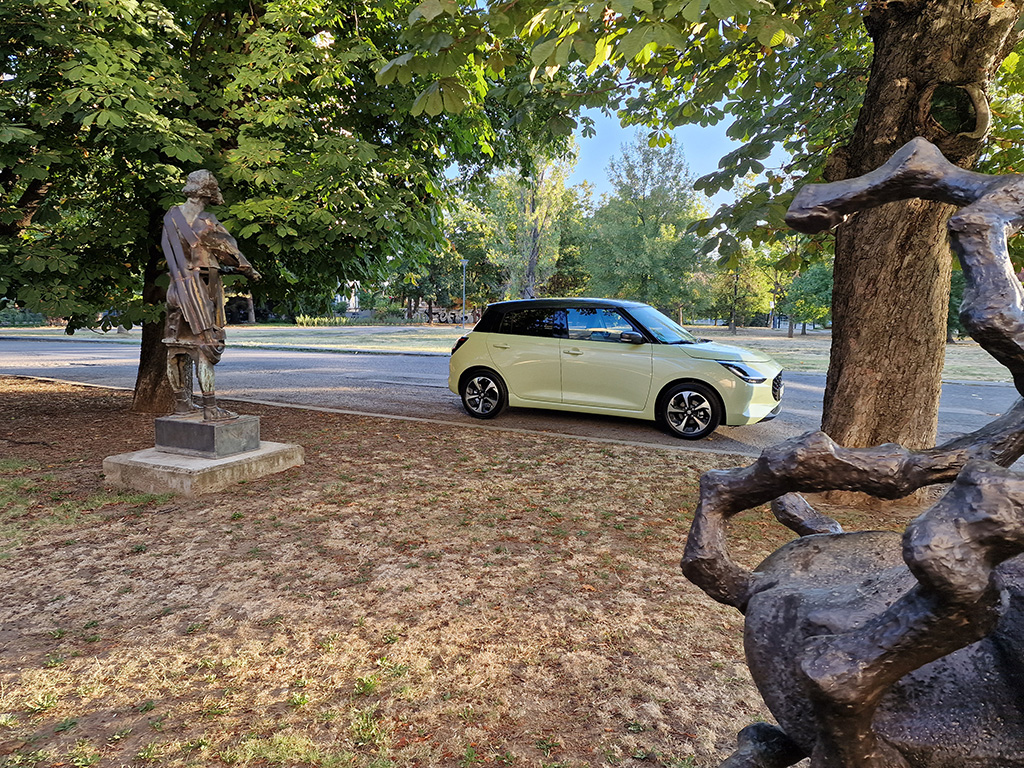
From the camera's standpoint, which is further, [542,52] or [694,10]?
[542,52]

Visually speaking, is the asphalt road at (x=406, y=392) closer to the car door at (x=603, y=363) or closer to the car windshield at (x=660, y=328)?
the car door at (x=603, y=363)

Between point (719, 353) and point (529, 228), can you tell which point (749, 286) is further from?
point (719, 353)

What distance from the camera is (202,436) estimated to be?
5.68 metres

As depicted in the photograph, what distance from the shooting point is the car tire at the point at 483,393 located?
9.34 meters

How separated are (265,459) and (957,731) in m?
5.89

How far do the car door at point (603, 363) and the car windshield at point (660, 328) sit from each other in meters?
0.21

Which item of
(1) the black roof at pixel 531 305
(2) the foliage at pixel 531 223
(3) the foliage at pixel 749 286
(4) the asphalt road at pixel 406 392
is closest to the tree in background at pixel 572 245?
(2) the foliage at pixel 531 223

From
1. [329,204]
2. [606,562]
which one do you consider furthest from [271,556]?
[329,204]

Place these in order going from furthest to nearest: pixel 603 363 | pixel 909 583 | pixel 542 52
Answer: pixel 603 363, pixel 542 52, pixel 909 583

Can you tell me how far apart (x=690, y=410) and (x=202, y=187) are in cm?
640

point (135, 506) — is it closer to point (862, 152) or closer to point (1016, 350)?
point (1016, 350)

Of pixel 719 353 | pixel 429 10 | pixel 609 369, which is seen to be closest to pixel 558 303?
pixel 609 369

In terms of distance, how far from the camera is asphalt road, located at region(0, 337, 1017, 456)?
8.71 metres

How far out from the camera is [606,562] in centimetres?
411
